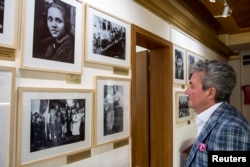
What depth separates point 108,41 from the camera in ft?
6.55

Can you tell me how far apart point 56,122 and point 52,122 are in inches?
1.3

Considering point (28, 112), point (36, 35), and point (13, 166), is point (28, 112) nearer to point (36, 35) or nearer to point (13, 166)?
point (13, 166)

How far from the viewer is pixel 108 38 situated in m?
2.00

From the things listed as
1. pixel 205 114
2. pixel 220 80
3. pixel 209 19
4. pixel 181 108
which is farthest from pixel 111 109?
pixel 209 19

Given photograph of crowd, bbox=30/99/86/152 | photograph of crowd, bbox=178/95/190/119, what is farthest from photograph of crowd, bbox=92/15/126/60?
photograph of crowd, bbox=178/95/190/119

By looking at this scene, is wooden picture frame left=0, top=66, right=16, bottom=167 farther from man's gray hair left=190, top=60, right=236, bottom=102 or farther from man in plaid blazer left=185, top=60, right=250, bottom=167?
man's gray hair left=190, top=60, right=236, bottom=102

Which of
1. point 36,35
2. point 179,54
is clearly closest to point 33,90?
point 36,35

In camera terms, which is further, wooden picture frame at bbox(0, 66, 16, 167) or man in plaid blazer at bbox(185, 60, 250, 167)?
man in plaid blazer at bbox(185, 60, 250, 167)

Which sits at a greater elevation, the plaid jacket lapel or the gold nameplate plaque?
the gold nameplate plaque

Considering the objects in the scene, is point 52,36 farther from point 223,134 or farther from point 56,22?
point 223,134

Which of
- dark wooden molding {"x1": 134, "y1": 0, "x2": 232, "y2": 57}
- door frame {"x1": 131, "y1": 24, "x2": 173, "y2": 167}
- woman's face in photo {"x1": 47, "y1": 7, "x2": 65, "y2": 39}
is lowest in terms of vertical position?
door frame {"x1": 131, "y1": 24, "x2": 173, "y2": 167}

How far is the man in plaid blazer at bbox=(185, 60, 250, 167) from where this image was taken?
134cm

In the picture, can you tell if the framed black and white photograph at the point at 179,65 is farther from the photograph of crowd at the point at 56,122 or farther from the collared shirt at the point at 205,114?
the photograph of crowd at the point at 56,122

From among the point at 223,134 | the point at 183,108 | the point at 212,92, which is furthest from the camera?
the point at 183,108
